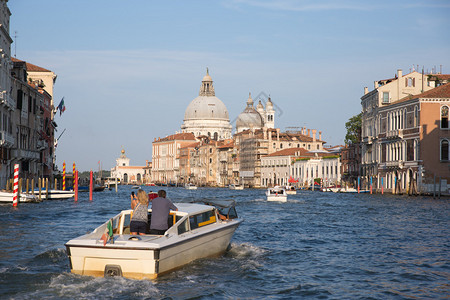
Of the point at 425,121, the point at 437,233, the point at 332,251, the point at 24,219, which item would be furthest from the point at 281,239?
the point at 425,121

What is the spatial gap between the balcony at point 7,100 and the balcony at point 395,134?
112ft

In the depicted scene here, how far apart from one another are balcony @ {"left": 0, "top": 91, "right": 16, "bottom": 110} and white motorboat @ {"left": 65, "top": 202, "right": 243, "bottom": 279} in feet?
85.8

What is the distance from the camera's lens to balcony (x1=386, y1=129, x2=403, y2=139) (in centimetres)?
6240

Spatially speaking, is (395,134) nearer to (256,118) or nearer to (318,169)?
(318,169)

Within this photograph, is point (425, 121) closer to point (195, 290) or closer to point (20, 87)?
point (20, 87)

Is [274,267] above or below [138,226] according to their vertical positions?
below

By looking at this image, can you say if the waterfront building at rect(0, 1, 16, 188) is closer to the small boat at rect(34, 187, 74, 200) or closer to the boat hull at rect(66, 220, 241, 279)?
the small boat at rect(34, 187, 74, 200)

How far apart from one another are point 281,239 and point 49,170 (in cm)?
4534

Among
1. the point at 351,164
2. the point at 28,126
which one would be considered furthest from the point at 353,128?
the point at 28,126

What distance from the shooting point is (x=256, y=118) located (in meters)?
162

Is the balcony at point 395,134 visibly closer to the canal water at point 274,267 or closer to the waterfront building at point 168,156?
the canal water at point 274,267

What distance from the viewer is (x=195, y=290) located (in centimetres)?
1248

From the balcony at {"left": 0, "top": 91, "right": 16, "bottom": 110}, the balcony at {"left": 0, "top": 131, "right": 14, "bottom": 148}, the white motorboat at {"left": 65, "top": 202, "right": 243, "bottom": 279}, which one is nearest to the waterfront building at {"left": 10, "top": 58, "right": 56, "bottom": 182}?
the balcony at {"left": 0, "top": 91, "right": 16, "bottom": 110}

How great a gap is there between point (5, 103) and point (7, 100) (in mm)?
853
